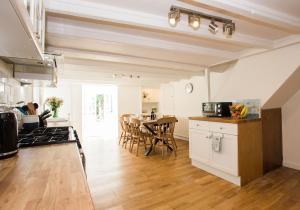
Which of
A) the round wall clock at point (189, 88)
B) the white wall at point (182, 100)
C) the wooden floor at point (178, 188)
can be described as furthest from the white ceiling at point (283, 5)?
the round wall clock at point (189, 88)

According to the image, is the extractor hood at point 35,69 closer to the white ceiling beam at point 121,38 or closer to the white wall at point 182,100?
the white ceiling beam at point 121,38

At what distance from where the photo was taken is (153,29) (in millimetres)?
2027

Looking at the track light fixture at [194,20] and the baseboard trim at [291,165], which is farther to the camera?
the baseboard trim at [291,165]

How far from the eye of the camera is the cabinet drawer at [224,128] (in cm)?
260

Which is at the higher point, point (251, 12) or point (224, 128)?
point (251, 12)

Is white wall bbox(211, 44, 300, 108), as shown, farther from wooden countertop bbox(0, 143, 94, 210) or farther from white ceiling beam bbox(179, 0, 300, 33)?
wooden countertop bbox(0, 143, 94, 210)

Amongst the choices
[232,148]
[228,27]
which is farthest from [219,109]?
[228,27]

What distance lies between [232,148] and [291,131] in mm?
1497

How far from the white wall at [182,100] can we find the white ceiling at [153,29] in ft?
6.36

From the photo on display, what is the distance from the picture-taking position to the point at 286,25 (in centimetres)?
198

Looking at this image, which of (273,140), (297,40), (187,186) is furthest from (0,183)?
(273,140)

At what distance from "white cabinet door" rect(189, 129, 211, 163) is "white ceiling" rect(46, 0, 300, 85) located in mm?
1426

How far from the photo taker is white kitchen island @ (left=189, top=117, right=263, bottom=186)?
8.55ft

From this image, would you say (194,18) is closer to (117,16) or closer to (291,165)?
(117,16)
